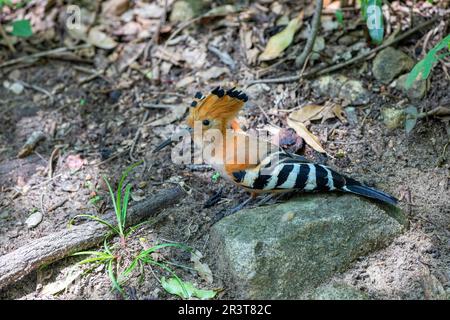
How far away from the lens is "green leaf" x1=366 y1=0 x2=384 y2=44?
413 cm

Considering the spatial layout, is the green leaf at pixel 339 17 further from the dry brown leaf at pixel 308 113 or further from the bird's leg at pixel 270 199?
the bird's leg at pixel 270 199

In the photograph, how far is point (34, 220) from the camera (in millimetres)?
3840

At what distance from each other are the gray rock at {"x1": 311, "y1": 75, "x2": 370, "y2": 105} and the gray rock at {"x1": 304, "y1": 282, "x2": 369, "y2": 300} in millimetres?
1695

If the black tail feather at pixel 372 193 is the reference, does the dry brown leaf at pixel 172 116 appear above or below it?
above

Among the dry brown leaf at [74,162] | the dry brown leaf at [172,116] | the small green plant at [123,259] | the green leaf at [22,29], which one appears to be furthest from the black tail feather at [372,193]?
the green leaf at [22,29]

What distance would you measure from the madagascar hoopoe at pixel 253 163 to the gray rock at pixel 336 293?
640mm

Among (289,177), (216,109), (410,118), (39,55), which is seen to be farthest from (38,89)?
(410,118)

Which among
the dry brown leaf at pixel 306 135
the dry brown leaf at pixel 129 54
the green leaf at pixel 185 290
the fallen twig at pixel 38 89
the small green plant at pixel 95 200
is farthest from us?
the dry brown leaf at pixel 129 54

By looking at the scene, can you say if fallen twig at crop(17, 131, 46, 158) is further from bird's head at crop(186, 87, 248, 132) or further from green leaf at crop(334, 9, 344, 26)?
green leaf at crop(334, 9, 344, 26)

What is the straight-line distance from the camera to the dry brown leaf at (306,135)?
4.07 metres

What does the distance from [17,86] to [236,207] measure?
8.21ft

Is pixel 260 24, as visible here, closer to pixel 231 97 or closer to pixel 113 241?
pixel 231 97

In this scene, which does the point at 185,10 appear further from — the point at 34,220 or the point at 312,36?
the point at 34,220

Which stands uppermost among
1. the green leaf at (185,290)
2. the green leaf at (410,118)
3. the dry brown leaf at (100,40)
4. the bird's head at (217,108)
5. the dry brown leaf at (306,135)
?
the dry brown leaf at (100,40)
